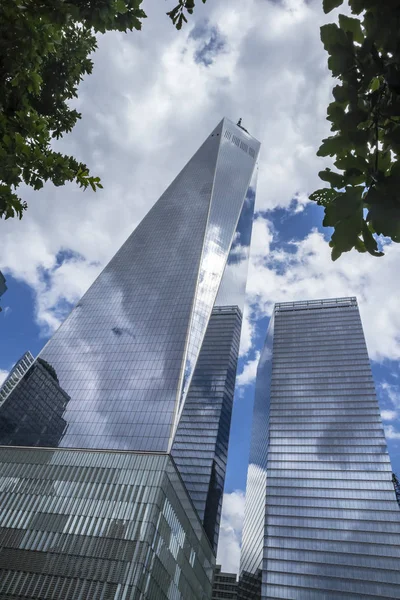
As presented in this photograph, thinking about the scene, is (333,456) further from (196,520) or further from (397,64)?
(397,64)

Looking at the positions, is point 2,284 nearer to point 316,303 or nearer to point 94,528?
point 94,528

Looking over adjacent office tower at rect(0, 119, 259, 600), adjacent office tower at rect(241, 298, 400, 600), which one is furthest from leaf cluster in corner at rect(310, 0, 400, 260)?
adjacent office tower at rect(241, 298, 400, 600)

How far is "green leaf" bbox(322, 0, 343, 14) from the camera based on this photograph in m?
2.89

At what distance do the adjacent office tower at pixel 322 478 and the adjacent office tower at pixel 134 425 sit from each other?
47.8ft

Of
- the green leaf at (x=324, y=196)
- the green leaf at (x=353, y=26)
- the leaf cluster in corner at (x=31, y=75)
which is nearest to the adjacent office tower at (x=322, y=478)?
the leaf cluster in corner at (x=31, y=75)

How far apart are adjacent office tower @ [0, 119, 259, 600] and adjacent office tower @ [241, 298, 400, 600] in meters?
14.6

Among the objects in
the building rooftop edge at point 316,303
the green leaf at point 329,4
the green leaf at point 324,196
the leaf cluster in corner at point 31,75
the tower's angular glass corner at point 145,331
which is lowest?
the green leaf at point 324,196

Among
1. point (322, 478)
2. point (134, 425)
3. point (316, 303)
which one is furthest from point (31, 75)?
point (316, 303)

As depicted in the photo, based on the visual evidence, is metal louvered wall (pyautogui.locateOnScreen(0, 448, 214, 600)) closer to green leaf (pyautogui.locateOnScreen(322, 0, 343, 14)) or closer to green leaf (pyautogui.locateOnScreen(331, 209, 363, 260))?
green leaf (pyautogui.locateOnScreen(331, 209, 363, 260))

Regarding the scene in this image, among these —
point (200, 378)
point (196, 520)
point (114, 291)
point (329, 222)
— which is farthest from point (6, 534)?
point (200, 378)

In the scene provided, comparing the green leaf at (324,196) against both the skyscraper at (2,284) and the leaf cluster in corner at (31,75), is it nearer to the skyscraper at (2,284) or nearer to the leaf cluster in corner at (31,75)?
the leaf cluster in corner at (31,75)

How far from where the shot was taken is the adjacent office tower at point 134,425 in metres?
45.8

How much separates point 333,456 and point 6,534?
3059 inches

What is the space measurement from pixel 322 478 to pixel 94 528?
68589 mm
